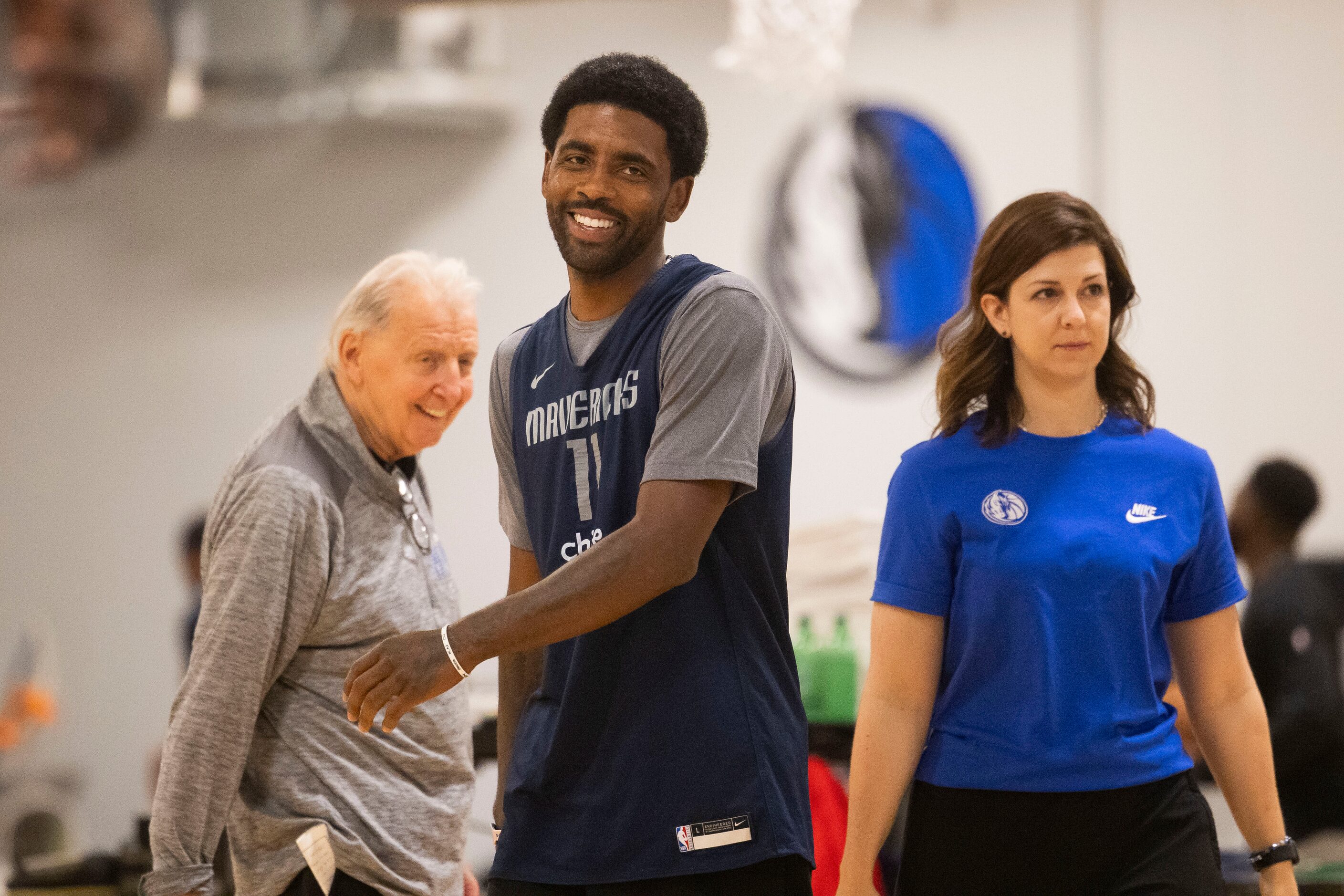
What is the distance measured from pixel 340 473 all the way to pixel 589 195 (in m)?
0.73

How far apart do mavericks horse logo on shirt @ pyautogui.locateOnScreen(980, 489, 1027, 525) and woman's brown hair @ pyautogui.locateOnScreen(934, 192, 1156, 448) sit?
0.10 m

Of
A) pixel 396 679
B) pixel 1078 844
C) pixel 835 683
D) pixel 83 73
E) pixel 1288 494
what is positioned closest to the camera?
pixel 396 679

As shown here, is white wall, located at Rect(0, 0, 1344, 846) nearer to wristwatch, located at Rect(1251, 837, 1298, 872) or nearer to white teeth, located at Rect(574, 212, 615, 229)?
wristwatch, located at Rect(1251, 837, 1298, 872)

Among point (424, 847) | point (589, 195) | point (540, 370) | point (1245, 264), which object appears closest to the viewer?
point (589, 195)

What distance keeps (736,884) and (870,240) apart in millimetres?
4604

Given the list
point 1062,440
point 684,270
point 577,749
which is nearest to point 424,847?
point 577,749

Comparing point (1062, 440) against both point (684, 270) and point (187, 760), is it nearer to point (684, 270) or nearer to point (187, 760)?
point (684, 270)

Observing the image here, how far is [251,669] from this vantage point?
195 centimetres

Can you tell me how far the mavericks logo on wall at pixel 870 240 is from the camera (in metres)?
5.80

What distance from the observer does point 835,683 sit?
13.7 feet

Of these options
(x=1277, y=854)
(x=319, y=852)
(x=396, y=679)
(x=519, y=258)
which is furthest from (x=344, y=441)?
(x=519, y=258)

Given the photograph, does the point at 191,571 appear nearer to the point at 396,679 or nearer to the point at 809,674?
the point at 809,674

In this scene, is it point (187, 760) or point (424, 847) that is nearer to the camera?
point (187, 760)

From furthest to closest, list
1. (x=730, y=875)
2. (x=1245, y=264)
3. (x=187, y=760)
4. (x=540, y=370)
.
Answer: (x=1245, y=264)
(x=187, y=760)
(x=540, y=370)
(x=730, y=875)
